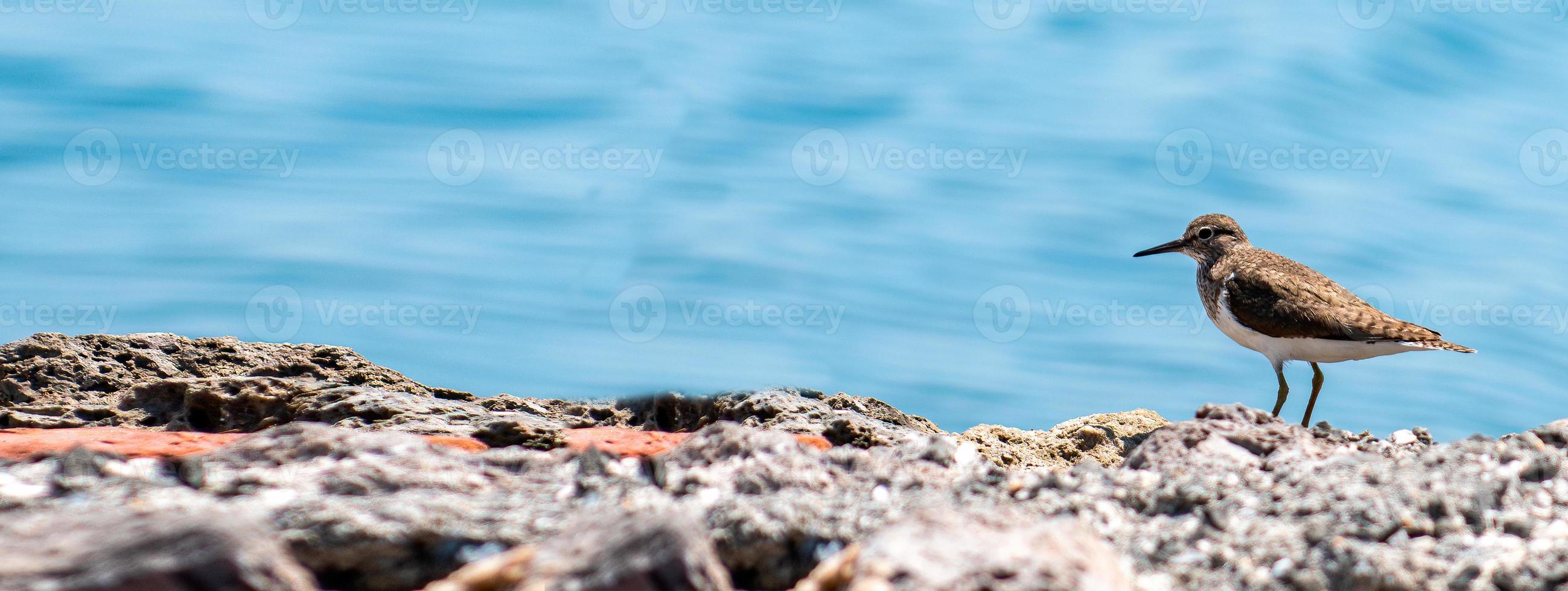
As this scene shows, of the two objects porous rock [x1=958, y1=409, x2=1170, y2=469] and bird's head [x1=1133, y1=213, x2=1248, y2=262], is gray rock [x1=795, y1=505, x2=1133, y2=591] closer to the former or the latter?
porous rock [x1=958, y1=409, x2=1170, y2=469]

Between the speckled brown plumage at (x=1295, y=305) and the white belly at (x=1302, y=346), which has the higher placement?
the speckled brown plumage at (x=1295, y=305)

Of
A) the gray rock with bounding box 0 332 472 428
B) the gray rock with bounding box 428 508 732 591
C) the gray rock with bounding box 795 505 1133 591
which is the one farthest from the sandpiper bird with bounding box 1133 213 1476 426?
the gray rock with bounding box 428 508 732 591

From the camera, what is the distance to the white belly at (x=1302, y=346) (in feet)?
37.8

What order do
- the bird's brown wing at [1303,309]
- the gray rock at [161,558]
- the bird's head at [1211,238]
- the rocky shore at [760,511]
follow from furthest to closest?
1. the bird's head at [1211,238]
2. the bird's brown wing at [1303,309]
3. the rocky shore at [760,511]
4. the gray rock at [161,558]

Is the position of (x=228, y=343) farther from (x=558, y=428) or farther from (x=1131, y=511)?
(x=1131, y=511)

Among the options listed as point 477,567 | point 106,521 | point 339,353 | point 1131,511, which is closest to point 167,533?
point 106,521

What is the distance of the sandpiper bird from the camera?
11.5m

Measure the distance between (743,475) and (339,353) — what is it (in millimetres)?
5252

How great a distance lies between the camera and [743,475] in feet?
17.1

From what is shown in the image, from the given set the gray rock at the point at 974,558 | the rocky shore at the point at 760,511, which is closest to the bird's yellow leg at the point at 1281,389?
the rocky shore at the point at 760,511

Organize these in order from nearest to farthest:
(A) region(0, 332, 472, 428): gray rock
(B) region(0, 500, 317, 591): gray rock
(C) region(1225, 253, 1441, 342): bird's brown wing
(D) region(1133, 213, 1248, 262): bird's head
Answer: (B) region(0, 500, 317, 591): gray rock, (A) region(0, 332, 472, 428): gray rock, (C) region(1225, 253, 1441, 342): bird's brown wing, (D) region(1133, 213, 1248, 262): bird's head

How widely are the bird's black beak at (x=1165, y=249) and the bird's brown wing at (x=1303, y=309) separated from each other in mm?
1620

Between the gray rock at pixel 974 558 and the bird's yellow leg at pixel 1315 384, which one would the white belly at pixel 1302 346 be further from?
the gray rock at pixel 974 558

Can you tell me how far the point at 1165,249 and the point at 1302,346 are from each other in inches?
104
